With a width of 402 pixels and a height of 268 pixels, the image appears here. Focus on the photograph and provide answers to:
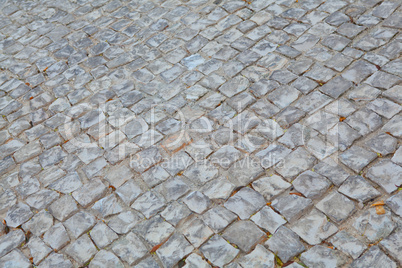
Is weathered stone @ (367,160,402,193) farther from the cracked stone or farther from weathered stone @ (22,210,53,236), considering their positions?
weathered stone @ (22,210,53,236)

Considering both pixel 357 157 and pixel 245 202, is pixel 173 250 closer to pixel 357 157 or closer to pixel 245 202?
pixel 245 202

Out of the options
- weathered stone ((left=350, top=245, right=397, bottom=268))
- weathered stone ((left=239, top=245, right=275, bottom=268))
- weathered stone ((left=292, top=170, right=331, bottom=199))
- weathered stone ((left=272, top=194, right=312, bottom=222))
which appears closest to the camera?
weathered stone ((left=350, top=245, right=397, bottom=268))

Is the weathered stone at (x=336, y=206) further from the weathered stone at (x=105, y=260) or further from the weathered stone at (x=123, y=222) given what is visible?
the weathered stone at (x=105, y=260)

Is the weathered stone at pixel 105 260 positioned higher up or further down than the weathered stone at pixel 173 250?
further down

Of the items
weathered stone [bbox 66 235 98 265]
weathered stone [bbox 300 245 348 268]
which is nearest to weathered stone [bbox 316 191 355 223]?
weathered stone [bbox 300 245 348 268]

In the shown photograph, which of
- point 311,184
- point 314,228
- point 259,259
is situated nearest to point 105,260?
point 259,259

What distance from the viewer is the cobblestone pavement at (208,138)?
9.27ft

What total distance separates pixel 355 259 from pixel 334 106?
1459 mm

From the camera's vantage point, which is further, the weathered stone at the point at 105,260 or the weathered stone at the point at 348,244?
the weathered stone at the point at 105,260

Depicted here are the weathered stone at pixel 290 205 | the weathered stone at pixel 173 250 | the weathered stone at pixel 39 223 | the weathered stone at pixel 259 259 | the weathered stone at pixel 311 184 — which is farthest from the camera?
the weathered stone at pixel 39 223

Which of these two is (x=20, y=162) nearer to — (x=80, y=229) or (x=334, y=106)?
(x=80, y=229)

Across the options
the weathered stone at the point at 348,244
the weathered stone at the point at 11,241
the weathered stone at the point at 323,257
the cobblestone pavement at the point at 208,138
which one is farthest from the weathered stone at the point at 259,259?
the weathered stone at the point at 11,241

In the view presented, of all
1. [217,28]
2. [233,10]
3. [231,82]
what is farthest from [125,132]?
[233,10]

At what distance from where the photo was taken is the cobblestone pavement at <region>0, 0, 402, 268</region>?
9.27 feet
